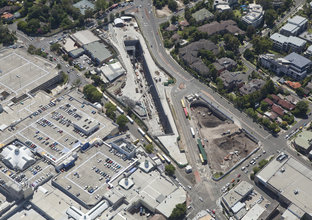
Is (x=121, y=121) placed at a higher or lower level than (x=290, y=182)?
higher

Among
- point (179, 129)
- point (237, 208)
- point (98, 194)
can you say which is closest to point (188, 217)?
point (237, 208)

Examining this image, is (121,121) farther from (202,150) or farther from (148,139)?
(202,150)

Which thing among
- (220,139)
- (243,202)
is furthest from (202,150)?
(243,202)

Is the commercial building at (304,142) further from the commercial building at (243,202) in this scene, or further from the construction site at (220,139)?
the commercial building at (243,202)

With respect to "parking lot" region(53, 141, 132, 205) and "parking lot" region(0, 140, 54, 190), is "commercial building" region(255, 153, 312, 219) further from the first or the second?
"parking lot" region(0, 140, 54, 190)

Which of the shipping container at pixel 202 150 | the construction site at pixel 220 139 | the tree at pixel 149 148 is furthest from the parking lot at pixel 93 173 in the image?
the construction site at pixel 220 139

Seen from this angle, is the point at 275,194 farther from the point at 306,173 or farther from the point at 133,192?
the point at 133,192

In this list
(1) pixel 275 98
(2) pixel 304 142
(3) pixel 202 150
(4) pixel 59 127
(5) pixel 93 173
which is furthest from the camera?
(1) pixel 275 98
